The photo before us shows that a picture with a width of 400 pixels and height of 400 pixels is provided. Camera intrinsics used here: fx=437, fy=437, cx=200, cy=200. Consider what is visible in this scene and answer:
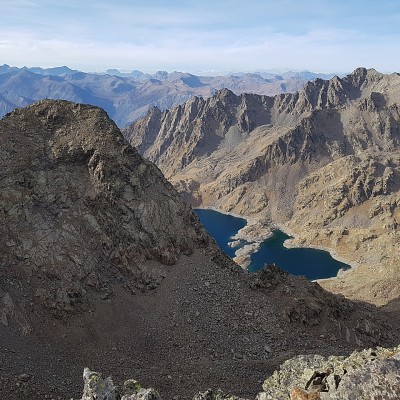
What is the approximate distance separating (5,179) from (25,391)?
28535 millimetres

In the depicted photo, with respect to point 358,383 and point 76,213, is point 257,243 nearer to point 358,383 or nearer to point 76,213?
point 76,213

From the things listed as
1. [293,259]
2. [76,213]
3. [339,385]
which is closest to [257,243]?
[293,259]

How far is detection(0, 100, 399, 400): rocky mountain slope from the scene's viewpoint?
43406 mm

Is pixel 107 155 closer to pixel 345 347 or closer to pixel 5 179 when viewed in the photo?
pixel 5 179

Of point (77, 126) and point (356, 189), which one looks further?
point (356, 189)

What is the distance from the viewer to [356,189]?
603ft

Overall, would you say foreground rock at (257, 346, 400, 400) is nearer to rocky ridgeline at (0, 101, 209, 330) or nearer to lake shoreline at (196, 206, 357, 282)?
rocky ridgeline at (0, 101, 209, 330)

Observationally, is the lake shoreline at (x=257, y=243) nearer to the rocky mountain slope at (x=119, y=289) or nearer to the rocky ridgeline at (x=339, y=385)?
the rocky mountain slope at (x=119, y=289)

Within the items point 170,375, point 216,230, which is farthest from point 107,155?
point 216,230

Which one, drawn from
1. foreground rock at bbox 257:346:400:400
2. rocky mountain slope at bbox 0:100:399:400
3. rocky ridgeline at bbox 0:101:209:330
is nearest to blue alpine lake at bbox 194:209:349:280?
rocky mountain slope at bbox 0:100:399:400

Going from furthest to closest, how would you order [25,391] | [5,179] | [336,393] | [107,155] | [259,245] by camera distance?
[259,245]
[107,155]
[5,179]
[25,391]
[336,393]

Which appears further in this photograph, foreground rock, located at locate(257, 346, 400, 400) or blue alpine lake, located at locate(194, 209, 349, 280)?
blue alpine lake, located at locate(194, 209, 349, 280)

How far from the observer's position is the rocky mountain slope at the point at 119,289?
43.4 m

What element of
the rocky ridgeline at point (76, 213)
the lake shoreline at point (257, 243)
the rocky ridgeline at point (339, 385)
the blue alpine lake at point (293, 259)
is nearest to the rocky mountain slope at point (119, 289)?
the rocky ridgeline at point (76, 213)
